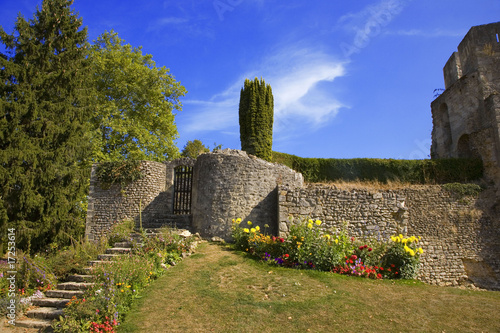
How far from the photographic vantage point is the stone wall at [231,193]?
40.8 ft

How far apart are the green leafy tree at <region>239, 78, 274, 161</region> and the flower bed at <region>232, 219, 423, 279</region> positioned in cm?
696

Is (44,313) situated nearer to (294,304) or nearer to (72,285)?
(72,285)

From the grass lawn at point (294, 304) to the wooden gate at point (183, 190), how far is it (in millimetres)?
5696

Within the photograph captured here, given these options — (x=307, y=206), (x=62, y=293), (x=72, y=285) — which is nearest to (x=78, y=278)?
(x=72, y=285)

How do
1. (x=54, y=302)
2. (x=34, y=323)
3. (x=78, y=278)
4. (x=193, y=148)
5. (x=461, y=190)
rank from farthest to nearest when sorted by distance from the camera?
(x=193, y=148) → (x=461, y=190) → (x=78, y=278) → (x=54, y=302) → (x=34, y=323)

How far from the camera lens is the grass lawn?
650 cm

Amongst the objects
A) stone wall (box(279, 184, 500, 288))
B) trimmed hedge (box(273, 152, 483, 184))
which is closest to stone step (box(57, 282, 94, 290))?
stone wall (box(279, 184, 500, 288))

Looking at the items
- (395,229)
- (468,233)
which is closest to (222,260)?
(395,229)

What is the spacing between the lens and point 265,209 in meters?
12.7

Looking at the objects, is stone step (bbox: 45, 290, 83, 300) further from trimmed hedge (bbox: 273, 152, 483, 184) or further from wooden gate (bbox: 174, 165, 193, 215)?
trimmed hedge (bbox: 273, 152, 483, 184)

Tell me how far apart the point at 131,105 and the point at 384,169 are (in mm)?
15362

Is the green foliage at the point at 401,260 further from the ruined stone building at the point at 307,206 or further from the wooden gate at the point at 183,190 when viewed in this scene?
the wooden gate at the point at 183,190

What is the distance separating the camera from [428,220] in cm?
1430

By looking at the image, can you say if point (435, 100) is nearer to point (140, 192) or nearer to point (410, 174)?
point (410, 174)
